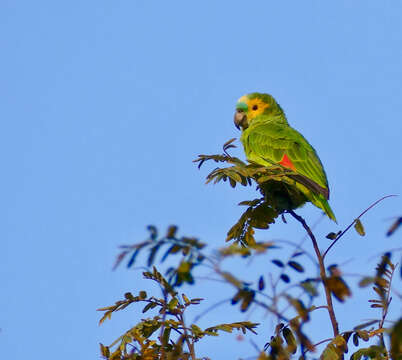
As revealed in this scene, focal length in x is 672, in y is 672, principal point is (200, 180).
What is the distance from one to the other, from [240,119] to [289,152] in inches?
67.6

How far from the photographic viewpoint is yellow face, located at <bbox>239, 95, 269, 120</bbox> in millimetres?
7352

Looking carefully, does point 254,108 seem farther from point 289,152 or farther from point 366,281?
point 366,281

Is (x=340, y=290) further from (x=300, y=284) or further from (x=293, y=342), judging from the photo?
(x=293, y=342)

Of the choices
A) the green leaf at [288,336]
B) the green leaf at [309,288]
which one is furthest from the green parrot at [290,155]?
the green leaf at [309,288]

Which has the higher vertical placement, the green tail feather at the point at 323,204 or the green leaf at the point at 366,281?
the green tail feather at the point at 323,204

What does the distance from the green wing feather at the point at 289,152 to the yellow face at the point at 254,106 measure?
2.82 ft

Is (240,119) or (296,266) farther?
(240,119)

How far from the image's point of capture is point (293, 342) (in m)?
2.92

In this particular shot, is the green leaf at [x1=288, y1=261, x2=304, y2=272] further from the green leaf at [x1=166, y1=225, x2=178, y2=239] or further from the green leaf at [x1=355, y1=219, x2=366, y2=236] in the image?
the green leaf at [x1=355, y1=219, x2=366, y2=236]

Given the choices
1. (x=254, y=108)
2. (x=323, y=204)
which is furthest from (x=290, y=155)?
(x=254, y=108)

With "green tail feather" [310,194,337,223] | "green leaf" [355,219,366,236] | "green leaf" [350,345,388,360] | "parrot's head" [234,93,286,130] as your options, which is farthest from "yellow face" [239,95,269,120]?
"green leaf" [350,345,388,360]

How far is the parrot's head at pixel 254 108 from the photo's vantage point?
732 centimetres

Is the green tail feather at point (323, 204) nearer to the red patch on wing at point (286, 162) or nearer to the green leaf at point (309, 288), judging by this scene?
the red patch on wing at point (286, 162)

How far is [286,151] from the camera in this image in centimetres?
585
